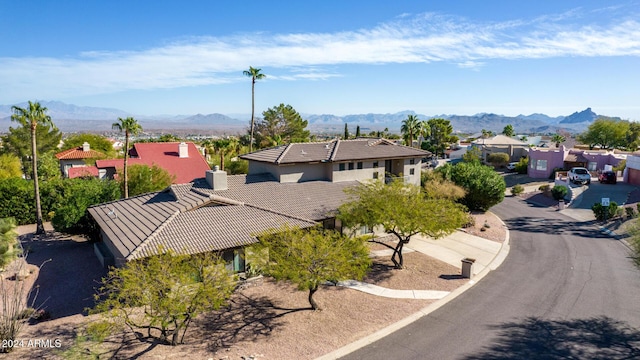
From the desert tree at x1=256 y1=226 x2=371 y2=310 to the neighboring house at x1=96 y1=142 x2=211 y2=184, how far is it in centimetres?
3200

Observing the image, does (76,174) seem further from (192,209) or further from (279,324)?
(279,324)

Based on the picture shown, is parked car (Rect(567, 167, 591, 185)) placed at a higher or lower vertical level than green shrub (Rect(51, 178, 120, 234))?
higher

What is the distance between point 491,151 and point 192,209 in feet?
230

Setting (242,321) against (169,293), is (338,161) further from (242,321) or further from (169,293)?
(169,293)

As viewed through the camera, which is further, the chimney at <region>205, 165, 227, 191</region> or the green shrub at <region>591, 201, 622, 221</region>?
the green shrub at <region>591, 201, 622, 221</region>

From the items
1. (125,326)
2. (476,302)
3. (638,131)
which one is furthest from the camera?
(638,131)

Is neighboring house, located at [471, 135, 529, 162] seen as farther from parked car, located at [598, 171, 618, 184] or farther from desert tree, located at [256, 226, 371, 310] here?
desert tree, located at [256, 226, 371, 310]

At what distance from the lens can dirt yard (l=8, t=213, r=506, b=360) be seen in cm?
1581

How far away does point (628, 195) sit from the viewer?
4497 centimetres

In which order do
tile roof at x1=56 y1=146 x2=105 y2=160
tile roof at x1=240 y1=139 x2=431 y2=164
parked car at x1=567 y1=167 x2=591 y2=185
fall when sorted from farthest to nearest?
tile roof at x1=56 y1=146 x2=105 y2=160
parked car at x1=567 y1=167 x2=591 y2=185
tile roof at x1=240 y1=139 x2=431 y2=164

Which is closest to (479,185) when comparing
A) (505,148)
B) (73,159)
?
(505,148)

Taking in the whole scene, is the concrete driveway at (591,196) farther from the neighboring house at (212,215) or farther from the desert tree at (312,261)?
the desert tree at (312,261)

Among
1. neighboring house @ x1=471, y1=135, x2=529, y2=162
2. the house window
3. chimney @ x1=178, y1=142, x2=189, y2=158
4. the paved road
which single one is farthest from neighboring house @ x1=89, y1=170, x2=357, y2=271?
neighboring house @ x1=471, y1=135, x2=529, y2=162

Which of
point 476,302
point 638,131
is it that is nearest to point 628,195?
point 476,302
